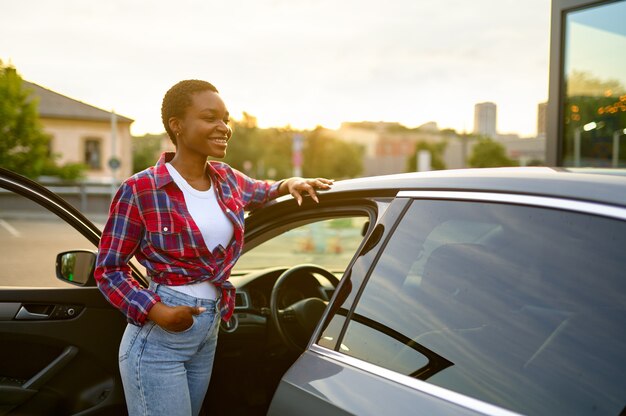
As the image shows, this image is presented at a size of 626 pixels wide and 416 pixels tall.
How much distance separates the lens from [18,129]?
32.2 metres

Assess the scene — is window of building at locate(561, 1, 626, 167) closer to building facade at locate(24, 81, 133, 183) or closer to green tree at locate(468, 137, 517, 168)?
building facade at locate(24, 81, 133, 183)

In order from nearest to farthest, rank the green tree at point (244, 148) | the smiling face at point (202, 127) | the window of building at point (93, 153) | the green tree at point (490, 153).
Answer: the smiling face at point (202, 127) → the window of building at point (93, 153) → the green tree at point (490, 153) → the green tree at point (244, 148)

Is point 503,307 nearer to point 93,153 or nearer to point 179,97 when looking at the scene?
point 179,97

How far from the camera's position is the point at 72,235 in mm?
3025

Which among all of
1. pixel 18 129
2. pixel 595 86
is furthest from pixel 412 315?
pixel 18 129

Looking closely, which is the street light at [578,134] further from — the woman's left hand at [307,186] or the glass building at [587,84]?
the woman's left hand at [307,186]

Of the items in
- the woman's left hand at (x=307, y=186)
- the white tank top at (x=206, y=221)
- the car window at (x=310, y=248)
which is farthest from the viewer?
the car window at (x=310, y=248)

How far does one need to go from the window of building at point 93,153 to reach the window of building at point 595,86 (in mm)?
41191

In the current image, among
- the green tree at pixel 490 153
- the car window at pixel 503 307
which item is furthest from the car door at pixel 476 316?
the green tree at pixel 490 153

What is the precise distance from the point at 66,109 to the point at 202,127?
144 feet

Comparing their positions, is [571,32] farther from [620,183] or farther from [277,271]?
[620,183]

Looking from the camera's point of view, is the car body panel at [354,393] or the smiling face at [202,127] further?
the smiling face at [202,127]

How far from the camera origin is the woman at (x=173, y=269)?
206cm

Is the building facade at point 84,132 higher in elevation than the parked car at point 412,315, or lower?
higher
